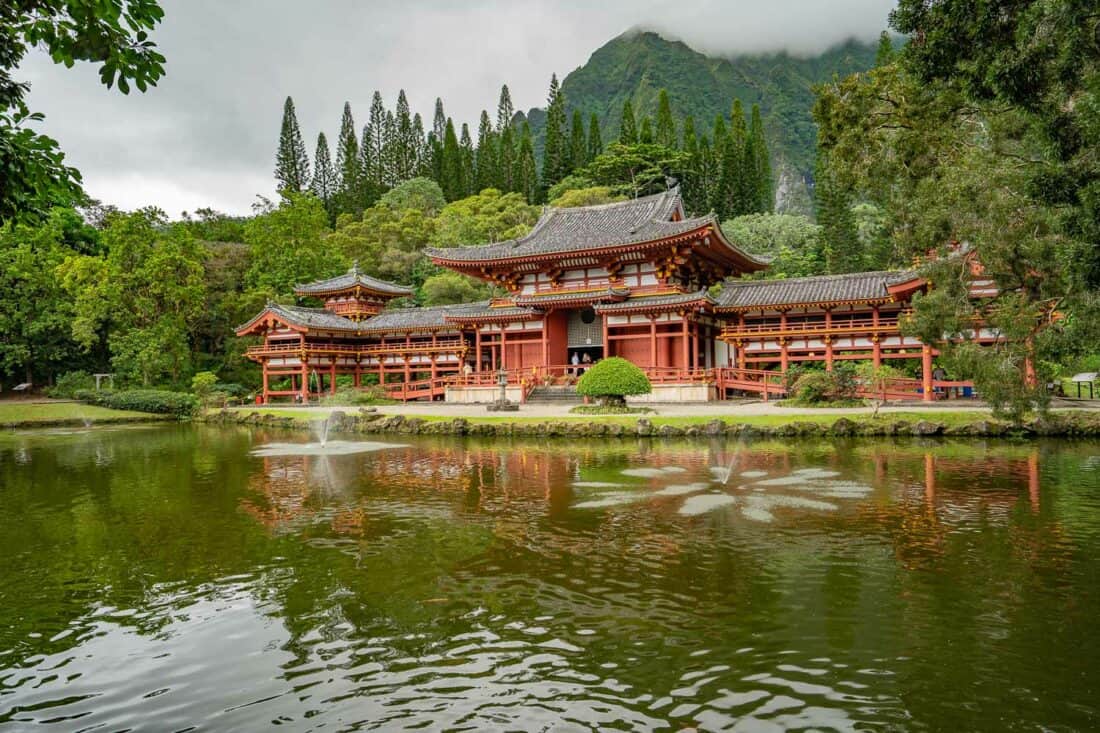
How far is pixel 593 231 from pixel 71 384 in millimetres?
30742

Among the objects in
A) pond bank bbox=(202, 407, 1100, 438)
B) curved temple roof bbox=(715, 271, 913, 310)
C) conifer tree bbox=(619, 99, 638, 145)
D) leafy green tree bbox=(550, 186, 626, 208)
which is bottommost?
pond bank bbox=(202, 407, 1100, 438)

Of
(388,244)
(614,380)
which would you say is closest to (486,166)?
(388,244)

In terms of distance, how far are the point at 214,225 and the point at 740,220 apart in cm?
4277

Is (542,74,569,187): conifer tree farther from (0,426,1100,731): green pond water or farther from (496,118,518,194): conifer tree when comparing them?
(0,426,1100,731): green pond water

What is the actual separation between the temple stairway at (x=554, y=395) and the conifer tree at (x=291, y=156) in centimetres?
5643

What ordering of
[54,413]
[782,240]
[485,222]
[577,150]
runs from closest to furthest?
1. [54,413]
2. [782,240]
3. [485,222]
4. [577,150]

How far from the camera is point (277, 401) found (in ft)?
133

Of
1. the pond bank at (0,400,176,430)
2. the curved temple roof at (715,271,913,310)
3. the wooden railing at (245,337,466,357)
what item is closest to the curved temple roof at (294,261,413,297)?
the wooden railing at (245,337,466,357)

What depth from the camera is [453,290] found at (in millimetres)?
46688

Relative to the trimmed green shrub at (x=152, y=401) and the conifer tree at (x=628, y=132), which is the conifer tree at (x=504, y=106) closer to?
the conifer tree at (x=628, y=132)

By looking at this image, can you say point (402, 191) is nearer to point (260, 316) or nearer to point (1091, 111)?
point (260, 316)

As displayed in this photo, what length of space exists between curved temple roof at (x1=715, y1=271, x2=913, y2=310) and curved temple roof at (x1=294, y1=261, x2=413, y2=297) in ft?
69.3

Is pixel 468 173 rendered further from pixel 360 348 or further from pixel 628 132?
pixel 360 348

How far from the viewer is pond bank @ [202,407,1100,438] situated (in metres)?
18.0
